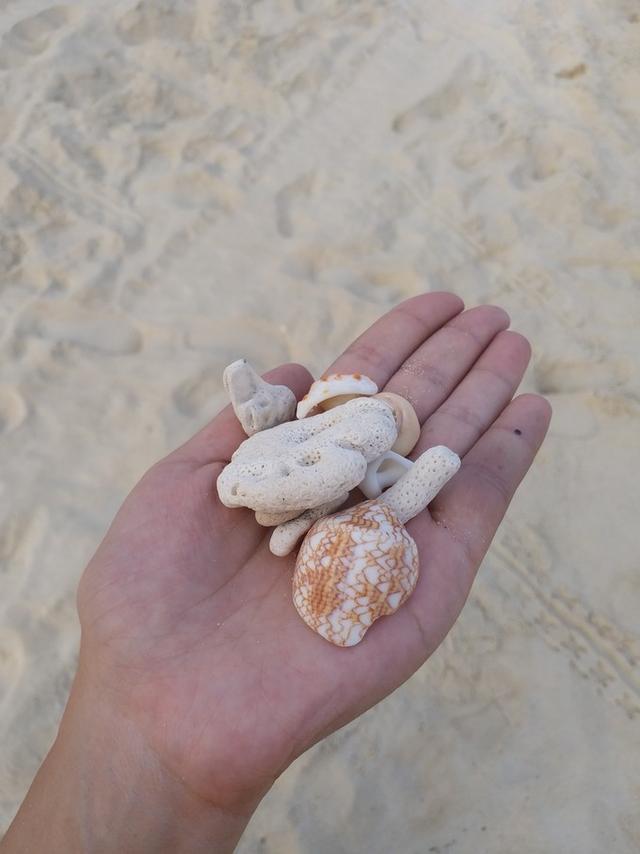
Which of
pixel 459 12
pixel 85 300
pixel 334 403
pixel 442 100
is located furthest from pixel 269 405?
pixel 459 12

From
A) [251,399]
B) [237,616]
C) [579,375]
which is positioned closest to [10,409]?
[251,399]

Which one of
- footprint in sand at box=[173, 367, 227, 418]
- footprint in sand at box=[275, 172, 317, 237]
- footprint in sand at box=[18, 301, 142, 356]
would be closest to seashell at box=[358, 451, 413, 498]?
footprint in sand at box=[173, 367, 227, 418]

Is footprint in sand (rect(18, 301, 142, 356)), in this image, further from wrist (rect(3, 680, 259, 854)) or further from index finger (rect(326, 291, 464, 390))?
wrist (rect(3, 680, 259, 854))

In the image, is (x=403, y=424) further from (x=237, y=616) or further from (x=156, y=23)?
(x=156, y=23)

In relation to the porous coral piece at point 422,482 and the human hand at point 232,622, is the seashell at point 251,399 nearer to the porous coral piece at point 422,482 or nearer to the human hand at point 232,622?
the human hand at point 232,622

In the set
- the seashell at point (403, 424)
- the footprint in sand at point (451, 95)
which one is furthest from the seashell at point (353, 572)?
the footprint in sand at point (451, 95)

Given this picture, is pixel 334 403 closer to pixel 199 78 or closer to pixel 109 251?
pixel 109 251
